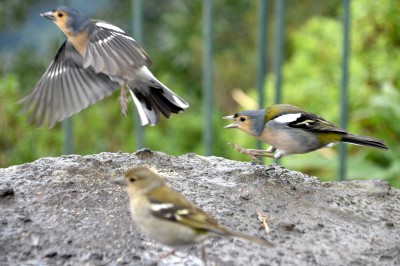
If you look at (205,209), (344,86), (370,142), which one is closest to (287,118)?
(370,142)

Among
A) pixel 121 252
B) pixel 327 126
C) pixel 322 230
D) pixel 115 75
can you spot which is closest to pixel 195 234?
pixel 121 252

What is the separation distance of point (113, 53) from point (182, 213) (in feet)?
6.07

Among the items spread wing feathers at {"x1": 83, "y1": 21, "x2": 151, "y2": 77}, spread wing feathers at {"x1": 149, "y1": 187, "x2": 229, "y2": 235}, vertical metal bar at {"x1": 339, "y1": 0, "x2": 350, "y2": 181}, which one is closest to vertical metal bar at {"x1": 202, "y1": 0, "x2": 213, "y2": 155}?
vertical metal bar at {"x1": 339, "y1": 0, "x2": 350, "y2": 181}

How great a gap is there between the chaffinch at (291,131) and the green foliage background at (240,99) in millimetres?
2245

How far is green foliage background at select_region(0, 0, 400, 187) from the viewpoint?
6.66 meters

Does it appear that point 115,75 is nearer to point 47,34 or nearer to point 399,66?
point 399,66

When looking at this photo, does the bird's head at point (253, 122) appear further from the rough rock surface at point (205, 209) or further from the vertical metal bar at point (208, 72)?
the vertical metal bar at point (208, 72)

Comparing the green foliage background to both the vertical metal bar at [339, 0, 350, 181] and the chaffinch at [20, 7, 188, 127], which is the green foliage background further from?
the chaffinch at [20, 7, 188, 127]

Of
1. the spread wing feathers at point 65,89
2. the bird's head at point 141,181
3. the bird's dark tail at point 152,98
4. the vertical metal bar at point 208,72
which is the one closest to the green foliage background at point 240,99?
the vertical metal bar at point 208,72

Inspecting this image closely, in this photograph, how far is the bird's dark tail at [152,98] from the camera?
5.00m

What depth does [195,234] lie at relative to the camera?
2953 mm

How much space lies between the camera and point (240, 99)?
7543 millimetres

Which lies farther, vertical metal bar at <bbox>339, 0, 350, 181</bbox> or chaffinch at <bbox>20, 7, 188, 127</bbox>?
vertical metal bar at <bbox>339, 0, 350, 181</bbox>

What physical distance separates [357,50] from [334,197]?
3721 millimetres
